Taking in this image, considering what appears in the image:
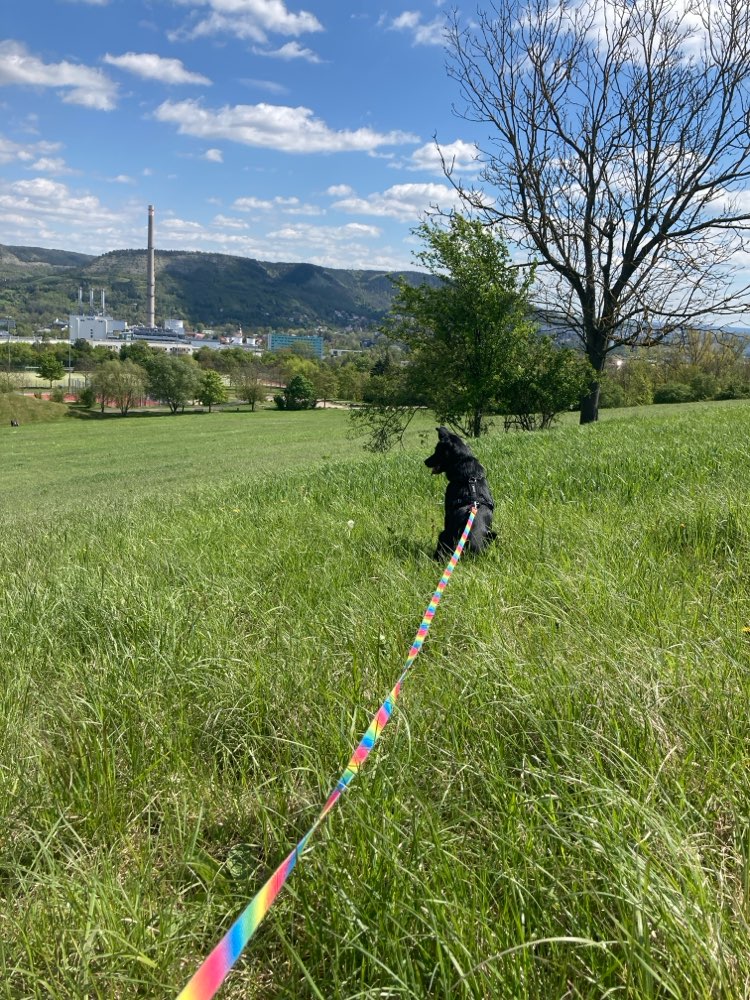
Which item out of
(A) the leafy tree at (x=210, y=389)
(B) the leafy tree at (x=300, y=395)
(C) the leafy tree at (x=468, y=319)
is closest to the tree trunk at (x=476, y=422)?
(C) the leafy tree at (x=468, y=319)

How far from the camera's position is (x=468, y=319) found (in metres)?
18.0

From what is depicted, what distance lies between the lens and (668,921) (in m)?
1.23

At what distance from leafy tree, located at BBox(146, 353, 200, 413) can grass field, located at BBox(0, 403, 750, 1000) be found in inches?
3363

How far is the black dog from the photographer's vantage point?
396 cm

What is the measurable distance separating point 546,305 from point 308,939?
20.0m

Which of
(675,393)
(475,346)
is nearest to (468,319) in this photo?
(475,346)

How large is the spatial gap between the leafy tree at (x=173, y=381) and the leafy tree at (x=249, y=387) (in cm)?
598

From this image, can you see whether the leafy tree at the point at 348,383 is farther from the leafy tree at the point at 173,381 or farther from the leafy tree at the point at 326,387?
the leafy tree at the point at 173,381

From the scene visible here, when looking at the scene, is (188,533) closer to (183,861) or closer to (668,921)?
(183,861)

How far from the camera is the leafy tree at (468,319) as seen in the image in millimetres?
17750

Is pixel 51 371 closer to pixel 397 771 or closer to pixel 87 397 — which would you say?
pixel 87 397

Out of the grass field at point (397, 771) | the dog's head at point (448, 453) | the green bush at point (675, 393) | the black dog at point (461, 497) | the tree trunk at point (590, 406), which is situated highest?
the green bush at point (675, 393)

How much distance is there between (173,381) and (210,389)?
5.13 m

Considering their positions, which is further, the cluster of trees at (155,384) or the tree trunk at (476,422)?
the cluster of trees at (155,384)
